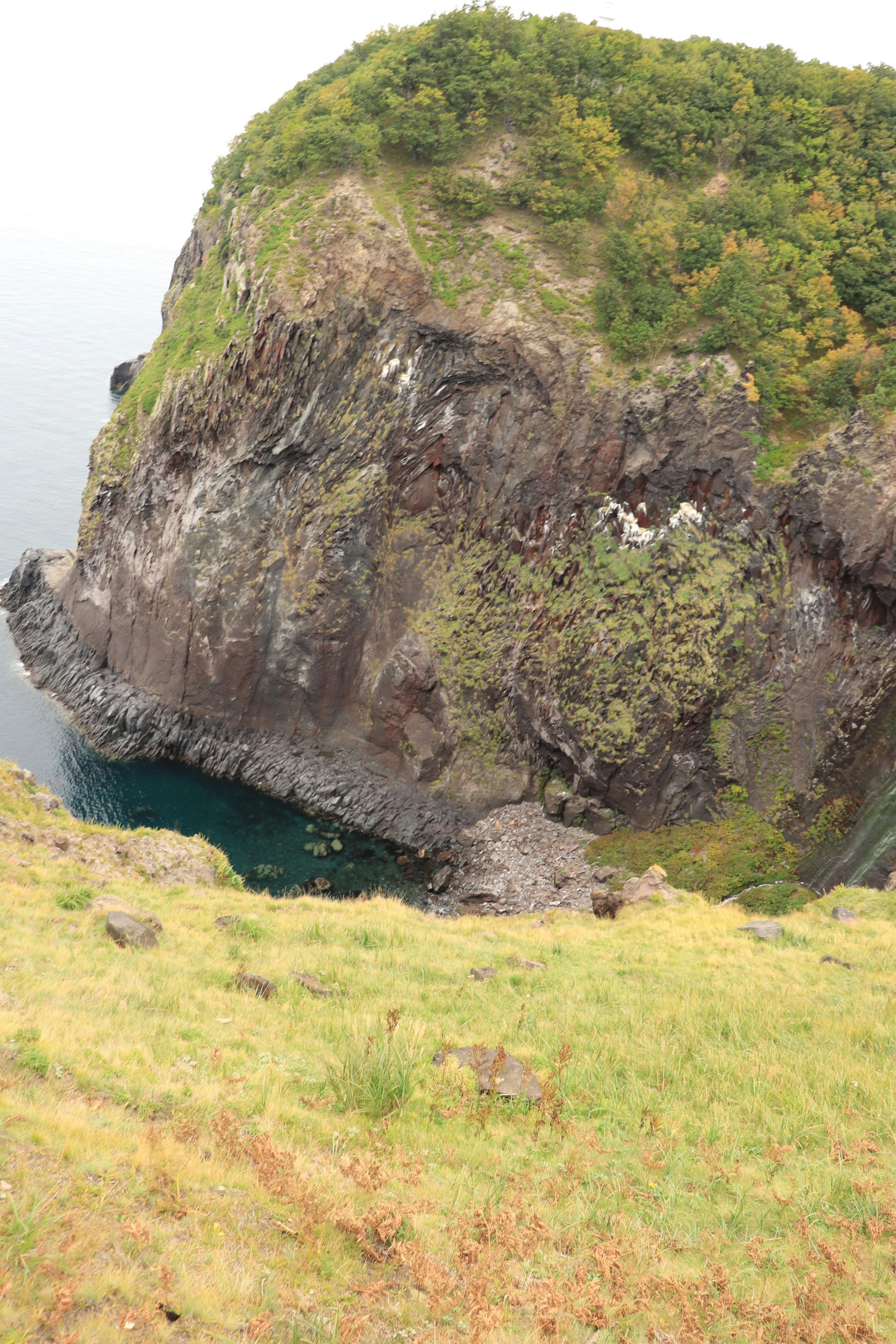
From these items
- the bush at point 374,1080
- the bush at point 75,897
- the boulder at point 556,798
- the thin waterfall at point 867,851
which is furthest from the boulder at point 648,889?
the bush at point 374,1080

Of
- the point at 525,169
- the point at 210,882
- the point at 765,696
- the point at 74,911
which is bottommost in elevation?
the point at 210,882

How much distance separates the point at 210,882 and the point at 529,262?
38.3 meters

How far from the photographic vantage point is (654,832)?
139 feet

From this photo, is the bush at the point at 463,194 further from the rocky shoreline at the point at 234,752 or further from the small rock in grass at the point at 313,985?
the small rock in grass at the point at 313,985

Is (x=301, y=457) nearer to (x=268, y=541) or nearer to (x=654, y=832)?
(x=268, y=541)

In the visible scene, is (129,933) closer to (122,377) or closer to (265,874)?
(265,874)

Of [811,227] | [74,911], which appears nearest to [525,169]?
[811,227]

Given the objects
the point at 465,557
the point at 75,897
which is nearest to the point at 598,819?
the point at 465,557

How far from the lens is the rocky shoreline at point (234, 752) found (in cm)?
4666

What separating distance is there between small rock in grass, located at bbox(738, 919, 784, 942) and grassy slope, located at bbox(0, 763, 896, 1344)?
413 cm

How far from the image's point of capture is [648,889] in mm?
31781

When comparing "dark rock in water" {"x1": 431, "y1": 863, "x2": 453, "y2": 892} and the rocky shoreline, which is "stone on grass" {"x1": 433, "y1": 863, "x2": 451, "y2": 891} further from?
the rocky shoreline

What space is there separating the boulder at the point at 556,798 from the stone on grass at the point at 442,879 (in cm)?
675

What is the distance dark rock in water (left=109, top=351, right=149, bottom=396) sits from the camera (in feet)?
322
